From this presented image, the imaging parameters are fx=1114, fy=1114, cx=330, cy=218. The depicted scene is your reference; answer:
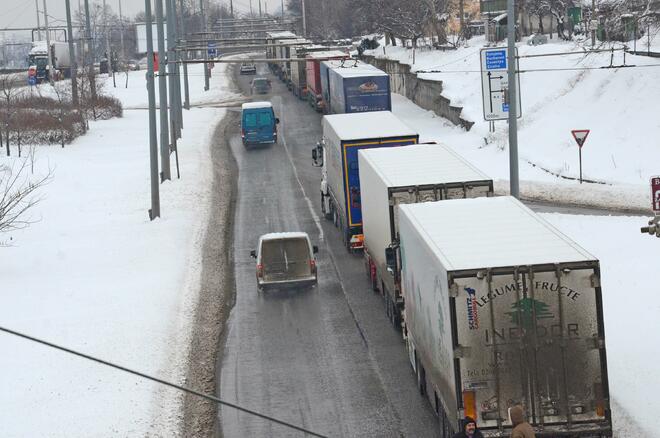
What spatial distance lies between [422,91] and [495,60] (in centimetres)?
3988

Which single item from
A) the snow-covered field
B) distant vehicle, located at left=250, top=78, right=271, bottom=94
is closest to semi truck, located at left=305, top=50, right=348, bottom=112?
the snow-covered field

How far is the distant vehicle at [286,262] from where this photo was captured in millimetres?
28031

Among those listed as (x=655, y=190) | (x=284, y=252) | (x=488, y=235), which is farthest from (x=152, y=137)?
(x=488, y=235)

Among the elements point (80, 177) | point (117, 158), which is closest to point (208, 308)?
point (80, 177)

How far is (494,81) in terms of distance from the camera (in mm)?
30047

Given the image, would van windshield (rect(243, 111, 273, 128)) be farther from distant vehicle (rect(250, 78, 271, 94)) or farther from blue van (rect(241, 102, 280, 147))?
distant vehicle (rect(250, 78, 271, 94))

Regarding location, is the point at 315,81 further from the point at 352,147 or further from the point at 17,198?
the point at 352,147

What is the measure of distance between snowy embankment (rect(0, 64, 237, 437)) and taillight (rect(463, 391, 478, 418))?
18.9ft

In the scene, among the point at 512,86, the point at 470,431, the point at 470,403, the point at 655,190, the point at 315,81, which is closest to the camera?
the point at 470,431

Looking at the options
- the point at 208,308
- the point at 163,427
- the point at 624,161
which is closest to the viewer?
the point at 163,427

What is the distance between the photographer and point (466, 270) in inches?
573

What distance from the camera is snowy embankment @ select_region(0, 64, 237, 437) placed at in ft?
64.1

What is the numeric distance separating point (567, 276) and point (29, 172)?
42.7 metres

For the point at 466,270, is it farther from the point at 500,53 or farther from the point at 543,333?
the point at 500,53
